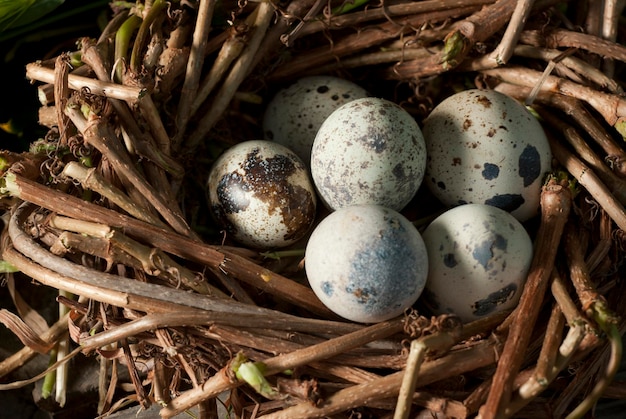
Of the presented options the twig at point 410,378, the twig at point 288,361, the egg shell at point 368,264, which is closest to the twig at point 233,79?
the egg shell at point 368,264

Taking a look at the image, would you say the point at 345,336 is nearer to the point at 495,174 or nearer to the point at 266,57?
the point at 495,174

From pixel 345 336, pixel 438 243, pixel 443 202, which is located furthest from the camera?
pixel 443 202

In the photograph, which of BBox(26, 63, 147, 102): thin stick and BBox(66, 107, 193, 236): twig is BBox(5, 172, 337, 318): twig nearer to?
BBox(66, 107, 193, 236): twig

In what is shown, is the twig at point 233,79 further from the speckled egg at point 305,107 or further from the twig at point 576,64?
the twig at point 576,64

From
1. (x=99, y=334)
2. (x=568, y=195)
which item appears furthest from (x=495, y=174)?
(x=99, y=334)

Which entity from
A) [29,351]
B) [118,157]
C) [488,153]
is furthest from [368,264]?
[29,351]

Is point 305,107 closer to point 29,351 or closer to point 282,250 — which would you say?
point 282,250
